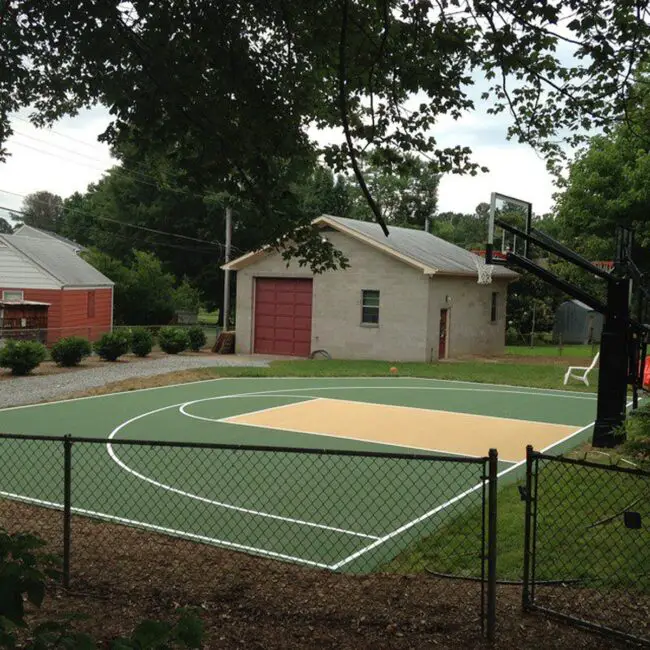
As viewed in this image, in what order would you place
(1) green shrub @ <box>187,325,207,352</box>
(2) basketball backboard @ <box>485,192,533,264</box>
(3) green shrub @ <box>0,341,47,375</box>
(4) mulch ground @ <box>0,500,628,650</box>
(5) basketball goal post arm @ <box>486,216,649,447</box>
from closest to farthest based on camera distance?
(4) mulch ground @ <box>0,500,628,650</box>, (5) basketball goal post arm @ <box>486,216,649,447</box>, (2) basketball backboard @ <box>485,192,533,264</box>, (3) green shrub @ <box>0,341,47,375</box>, (1) green shrub @ <box>187,325,207,352</box>

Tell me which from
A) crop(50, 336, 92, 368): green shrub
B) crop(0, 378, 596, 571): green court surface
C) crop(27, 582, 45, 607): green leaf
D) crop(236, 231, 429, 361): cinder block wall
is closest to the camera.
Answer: crop(27, 582, 45, 607): green leaf

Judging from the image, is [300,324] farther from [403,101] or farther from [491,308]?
[403,101]

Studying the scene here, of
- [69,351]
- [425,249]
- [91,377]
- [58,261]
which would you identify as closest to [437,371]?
[425,249]

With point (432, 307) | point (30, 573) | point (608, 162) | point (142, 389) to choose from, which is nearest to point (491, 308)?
point (432, 307)

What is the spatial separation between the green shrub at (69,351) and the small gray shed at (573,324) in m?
28.7

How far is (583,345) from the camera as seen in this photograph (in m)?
42.9

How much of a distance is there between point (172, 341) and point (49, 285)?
292 inches

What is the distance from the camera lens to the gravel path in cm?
1947

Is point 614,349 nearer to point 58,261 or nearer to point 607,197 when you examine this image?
point 607,197

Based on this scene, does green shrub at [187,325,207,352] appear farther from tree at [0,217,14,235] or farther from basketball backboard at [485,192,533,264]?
tree at [0,217,14,235]

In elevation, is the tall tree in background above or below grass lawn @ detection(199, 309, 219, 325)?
above

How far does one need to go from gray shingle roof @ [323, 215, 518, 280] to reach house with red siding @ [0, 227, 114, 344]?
11.9 meters

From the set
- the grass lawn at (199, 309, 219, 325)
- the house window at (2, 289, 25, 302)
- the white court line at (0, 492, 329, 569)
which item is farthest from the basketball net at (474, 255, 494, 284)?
the grass lawn at (199, 309, 219, 325)

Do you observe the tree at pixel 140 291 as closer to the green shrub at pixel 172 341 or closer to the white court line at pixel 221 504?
the green shrub at pixel 172 341
